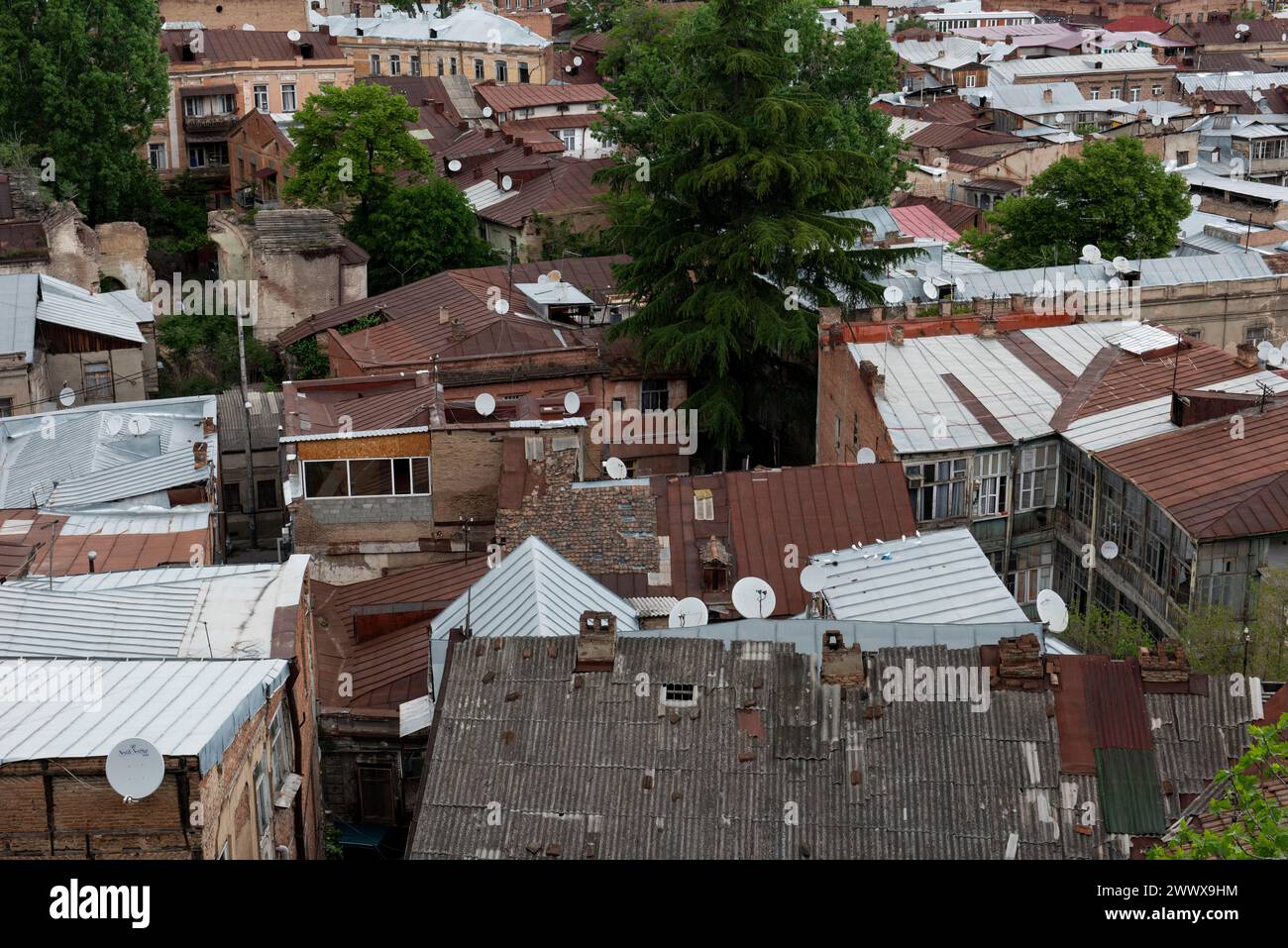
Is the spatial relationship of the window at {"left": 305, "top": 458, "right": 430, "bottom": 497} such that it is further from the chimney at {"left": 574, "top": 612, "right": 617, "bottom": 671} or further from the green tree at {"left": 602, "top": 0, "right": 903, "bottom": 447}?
the chimney at {"left": 574, "top": 612, "right": 617, "bottom": 671}

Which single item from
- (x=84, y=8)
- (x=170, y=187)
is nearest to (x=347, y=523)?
(x=84, y=8)

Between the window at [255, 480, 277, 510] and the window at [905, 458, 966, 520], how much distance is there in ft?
54.1

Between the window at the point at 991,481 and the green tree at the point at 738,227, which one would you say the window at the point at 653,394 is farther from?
the window at the point at 991,481

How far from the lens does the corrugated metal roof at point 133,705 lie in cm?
1614

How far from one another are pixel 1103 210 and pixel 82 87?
3807 cm

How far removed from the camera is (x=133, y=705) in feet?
57.5

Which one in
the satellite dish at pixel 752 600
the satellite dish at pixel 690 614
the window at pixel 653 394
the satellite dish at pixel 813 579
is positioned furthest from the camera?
the window at pixel 653 394

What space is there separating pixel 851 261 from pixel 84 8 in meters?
35.2

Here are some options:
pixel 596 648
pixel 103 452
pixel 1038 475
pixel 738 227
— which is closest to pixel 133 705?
pixel 596 648

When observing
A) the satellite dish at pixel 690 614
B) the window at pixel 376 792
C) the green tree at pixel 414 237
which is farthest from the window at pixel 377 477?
the green tree at pixel 414 237

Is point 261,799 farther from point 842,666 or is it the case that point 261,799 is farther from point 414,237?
point 414,237

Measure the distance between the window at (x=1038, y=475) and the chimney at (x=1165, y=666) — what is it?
1287 centimetres

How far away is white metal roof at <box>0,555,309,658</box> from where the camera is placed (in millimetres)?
20953
